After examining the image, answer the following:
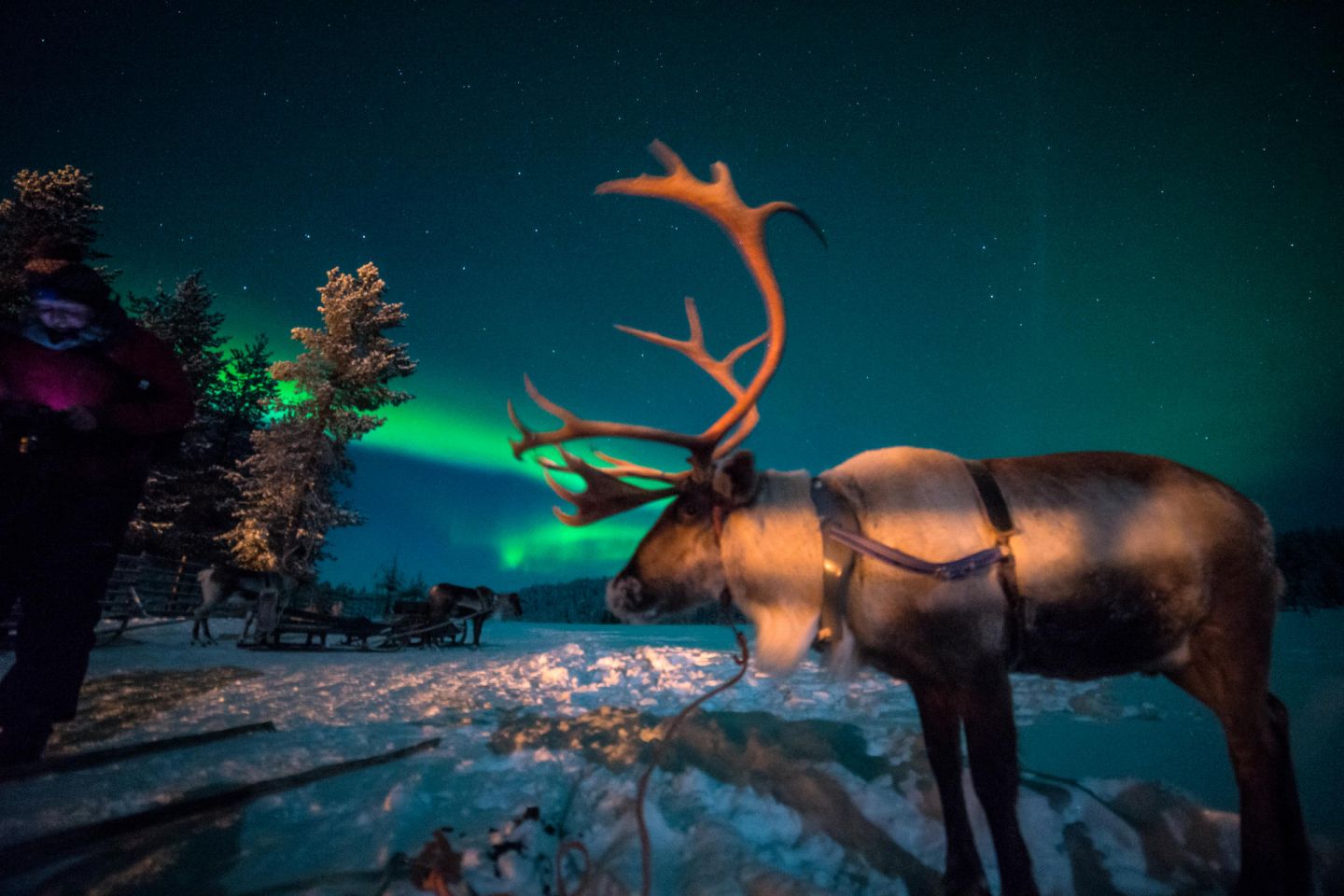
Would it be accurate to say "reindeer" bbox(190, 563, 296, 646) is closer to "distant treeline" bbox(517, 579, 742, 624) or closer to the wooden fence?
the wooden fence

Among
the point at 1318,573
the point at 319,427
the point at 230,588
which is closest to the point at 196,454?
the point at 319,427

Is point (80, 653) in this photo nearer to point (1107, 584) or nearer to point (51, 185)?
point (1107, 584)

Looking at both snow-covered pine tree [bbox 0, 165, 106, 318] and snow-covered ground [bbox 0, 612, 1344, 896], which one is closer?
snow-covered ground [bbox 0, 612, 1344, 896]

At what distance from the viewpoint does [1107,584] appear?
2021 millimetres

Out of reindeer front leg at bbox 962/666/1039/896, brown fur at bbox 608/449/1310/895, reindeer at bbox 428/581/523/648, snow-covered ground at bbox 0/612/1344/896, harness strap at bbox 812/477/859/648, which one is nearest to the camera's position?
reindeer front leg at bbox 962/666/1039/896

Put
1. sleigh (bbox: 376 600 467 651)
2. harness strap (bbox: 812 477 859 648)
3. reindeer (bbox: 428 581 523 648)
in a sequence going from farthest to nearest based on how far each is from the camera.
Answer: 1. reindeer (bbox: 428 581 523 648)
2. sleigh (bbox: 376 600 467 651)
3. harness strap (bbox: 812 477 859 648)

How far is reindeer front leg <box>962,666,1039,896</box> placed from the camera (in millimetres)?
1826

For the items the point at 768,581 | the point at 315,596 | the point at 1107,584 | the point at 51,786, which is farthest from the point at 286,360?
the point at 1107,584

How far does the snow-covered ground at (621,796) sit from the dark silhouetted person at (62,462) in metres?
0.54

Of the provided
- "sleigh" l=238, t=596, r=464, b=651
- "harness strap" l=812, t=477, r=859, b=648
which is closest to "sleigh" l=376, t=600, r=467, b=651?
"sleigh" l=238, t=596, r=464, b=651

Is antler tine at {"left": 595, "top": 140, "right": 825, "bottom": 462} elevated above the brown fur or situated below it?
above

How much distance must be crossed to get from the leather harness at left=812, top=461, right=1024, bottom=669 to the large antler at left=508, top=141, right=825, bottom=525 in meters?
0.76

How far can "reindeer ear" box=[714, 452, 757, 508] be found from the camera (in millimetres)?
2516

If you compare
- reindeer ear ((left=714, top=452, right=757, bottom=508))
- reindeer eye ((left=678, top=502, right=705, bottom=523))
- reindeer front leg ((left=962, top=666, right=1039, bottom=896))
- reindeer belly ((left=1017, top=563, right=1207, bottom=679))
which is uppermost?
reindeer ear ((left=714, top=452, right=757, bottom=508))
